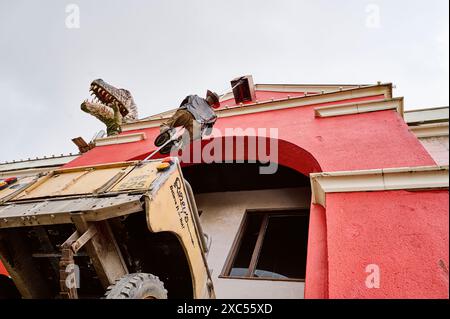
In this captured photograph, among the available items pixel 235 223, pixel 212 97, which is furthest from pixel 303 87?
pixel 235 223

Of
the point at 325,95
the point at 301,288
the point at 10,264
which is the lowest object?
the point at 301,288

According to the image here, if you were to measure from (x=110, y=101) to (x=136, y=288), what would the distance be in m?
8.47

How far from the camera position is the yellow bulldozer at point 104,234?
91.8 inches

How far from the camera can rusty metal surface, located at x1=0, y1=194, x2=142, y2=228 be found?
7.48 feet

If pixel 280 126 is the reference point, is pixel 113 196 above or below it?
below

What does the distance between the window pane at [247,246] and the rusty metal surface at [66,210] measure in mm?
3376

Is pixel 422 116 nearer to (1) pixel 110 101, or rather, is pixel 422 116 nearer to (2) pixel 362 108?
(2) pixel 362 108

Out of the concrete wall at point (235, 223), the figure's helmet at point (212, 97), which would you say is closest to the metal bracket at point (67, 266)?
the concrete wall at point (235, 223)

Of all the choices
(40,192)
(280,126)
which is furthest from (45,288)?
(280,126)

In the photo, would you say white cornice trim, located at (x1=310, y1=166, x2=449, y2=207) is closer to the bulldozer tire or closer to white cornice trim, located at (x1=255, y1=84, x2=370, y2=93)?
the bulldozer tire

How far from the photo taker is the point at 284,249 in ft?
18.3
